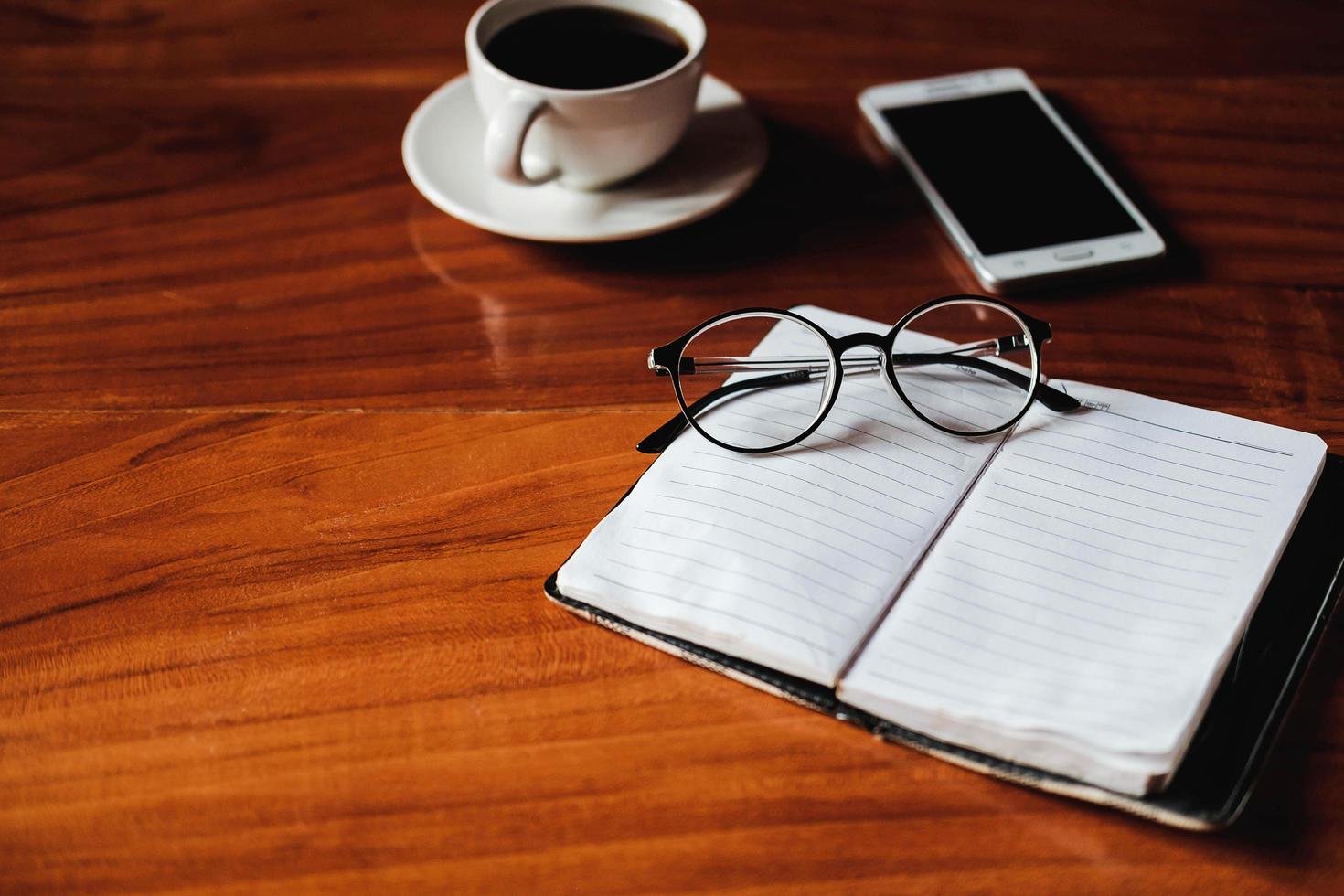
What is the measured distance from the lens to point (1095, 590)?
0.50 metres

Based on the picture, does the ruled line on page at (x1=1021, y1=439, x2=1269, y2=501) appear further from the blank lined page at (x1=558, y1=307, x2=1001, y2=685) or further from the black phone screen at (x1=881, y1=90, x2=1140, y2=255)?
the black phone screen at (x1=881, y1=90, x2=1140, y2=255)

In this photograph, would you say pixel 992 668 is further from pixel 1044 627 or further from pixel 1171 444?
pixel 1171 444

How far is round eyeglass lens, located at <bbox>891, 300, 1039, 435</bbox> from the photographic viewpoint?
1.97ft

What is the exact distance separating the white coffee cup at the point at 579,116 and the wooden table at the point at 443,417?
60mm

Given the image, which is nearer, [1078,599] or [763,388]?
[1078,599]

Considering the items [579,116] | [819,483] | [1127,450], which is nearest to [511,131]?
[579,116]

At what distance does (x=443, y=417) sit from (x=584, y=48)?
0.30 m

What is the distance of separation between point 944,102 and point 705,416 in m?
0.40

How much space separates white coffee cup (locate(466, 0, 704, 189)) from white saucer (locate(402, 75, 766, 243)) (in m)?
0.02

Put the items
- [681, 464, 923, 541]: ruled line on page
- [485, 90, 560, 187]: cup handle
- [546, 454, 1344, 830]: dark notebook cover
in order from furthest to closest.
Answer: [485, 90, 560, 187]: cup handle
[681, 464, 923, 541]: ruled line on page
[546, 454, 1344, 830]: dark notebook cover

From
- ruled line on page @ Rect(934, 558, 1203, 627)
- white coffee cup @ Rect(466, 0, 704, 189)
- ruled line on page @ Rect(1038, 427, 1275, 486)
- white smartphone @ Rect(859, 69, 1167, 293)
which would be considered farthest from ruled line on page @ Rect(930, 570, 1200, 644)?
white coffee cup @ Rect(466, 0, 704, 189)

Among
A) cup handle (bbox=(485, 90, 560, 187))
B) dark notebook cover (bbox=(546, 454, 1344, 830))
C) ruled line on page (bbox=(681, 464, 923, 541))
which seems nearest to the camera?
dark notebook cover (bbox=(546, 454, 1344, 830))

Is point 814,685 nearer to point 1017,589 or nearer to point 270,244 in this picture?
point 1017,589

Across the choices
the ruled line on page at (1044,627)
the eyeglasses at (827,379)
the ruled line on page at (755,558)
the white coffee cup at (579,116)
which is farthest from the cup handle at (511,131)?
the ruled line on page at (1044,627)
